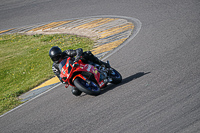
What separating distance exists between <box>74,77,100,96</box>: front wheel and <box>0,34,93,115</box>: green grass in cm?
271

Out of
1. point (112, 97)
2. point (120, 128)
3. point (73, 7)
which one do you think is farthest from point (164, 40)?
point (73, 7)

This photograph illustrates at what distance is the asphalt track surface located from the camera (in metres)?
5.06

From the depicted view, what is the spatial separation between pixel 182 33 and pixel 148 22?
7.72 ft

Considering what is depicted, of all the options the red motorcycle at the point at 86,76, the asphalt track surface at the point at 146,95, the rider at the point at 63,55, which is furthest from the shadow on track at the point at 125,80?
the rider at the point at 63,55

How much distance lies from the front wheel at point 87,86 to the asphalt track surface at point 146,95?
0.18m

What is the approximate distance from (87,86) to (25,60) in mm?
6310

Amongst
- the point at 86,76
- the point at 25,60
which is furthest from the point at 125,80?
the point at 25,60

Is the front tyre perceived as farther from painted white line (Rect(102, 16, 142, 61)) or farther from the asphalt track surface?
painted white line (Rect(102, 16, 142, 61))

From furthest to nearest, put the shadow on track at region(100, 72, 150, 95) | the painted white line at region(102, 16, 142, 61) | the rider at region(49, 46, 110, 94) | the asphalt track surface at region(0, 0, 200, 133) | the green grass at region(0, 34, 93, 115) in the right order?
the painted white line at region(102, 16, 142, 61), the green grass at region(0, 34, 93, 115), the shadow on track at region(100, 72, 150, 95), the rider at region(49, 46, 110, 94), the asphalt track surface at region(0, 0, 200, 133)

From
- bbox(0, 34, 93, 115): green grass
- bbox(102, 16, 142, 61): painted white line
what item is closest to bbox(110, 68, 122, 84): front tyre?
bbox(102, 16, 142, 61): painted white line

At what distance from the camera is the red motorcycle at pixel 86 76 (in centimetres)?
665

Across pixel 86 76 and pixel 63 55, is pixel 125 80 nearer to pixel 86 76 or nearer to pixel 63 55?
pixel 86 76

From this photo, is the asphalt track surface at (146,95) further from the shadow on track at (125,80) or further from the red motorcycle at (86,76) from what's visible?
the red motorcycle at (86,76)

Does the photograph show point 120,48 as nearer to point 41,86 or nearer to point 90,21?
point 41,86
